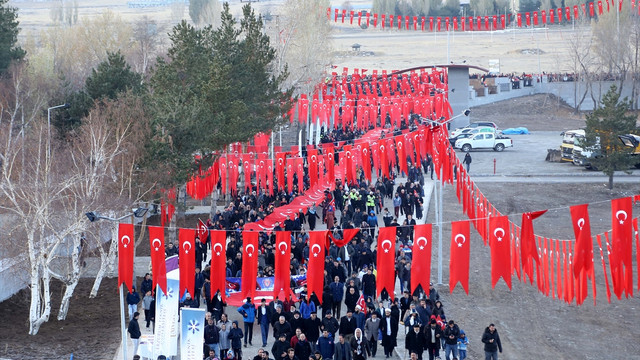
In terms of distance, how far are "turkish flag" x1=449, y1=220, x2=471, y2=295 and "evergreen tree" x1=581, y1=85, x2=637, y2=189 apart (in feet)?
81.1

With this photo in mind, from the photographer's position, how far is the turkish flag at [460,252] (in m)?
20.3

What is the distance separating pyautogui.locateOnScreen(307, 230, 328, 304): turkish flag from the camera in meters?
21.2

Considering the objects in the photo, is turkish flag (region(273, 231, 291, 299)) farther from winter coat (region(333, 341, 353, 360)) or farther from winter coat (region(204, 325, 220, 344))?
winter coat (region(333, 341, 353, 360))

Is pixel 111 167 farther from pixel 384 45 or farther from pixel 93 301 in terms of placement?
pixel 384 45

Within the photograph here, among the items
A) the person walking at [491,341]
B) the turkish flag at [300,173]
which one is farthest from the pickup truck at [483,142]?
the person walking at [491,341]

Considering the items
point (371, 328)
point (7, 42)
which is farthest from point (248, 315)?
point (7, 42)

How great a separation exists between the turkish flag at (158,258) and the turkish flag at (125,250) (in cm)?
47

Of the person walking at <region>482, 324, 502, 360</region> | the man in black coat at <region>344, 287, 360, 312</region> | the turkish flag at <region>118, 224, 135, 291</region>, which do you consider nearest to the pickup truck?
the man in black coat at <region>344, 287, 360, 312</region>

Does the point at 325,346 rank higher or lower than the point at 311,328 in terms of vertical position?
lower

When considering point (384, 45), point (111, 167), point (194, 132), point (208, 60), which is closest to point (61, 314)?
→ point (111, 167)

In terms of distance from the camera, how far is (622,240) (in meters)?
18.6

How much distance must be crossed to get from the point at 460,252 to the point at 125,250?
7414 millimetres

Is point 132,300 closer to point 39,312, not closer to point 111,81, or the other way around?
point 39,312

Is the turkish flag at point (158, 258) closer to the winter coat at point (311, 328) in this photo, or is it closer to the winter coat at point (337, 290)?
the winter coat at point (311, 328)
